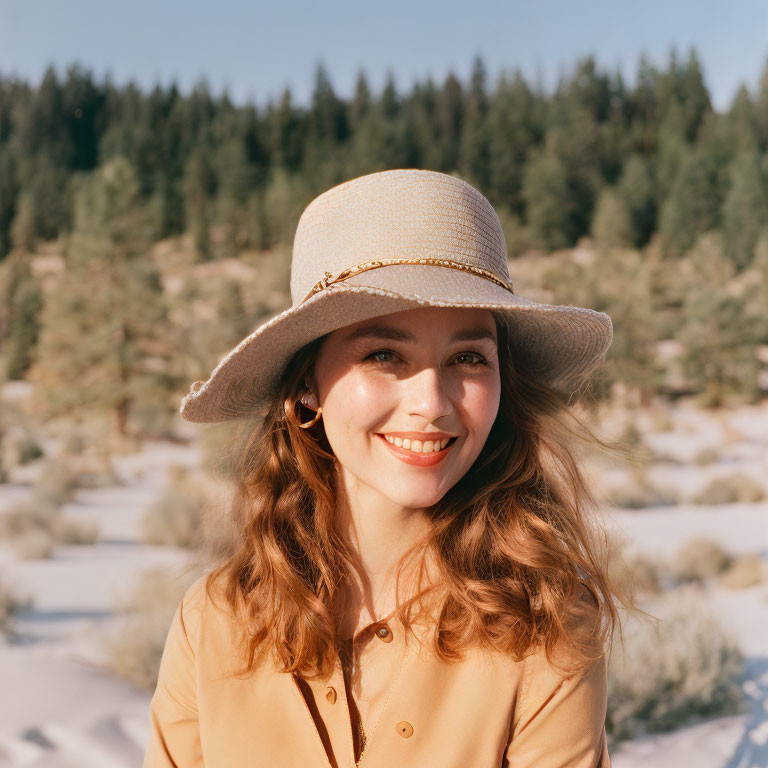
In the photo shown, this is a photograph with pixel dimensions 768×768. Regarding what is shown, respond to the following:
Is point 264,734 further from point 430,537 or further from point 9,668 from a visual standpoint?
point 9,668

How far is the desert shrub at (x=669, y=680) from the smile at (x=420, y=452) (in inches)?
131

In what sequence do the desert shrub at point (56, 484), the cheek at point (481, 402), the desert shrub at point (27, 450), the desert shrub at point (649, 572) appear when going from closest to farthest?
the cheek at point (481, 402) → the desert shrub at point (649, 572) → the desert shrub at point (56, 484) → the desert shrub at point (27, 450)

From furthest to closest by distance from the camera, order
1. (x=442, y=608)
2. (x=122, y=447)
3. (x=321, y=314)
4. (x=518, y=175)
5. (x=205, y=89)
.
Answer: (x=205, y=89)
(x=518, y=175)
(x=122, y=447)
(x=442, y=608)
(x=321, y=314)

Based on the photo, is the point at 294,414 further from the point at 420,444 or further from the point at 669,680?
the point at 669,680

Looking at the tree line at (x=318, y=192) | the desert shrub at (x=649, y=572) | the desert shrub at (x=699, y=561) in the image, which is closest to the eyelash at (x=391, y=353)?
the desert shrub at (x=649, y=572)

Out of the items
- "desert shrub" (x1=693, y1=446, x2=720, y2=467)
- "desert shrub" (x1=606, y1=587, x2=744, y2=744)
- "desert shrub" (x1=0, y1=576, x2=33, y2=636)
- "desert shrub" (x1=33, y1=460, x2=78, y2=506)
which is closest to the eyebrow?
"desert shrub" (x1=606, y1=587, x2=744, y2=744)

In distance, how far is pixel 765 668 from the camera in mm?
5039

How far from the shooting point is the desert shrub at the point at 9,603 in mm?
5156

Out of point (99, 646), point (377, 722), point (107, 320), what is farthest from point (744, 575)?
point (107, 320)

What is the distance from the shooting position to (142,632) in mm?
4672

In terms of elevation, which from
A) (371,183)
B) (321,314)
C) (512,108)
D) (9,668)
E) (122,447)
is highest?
(512,108)

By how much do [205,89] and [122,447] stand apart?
21.4m

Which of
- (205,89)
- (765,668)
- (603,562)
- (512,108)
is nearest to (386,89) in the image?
(512,108)

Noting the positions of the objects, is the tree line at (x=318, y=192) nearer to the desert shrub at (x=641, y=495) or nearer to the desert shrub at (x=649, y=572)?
the desert shrub at (x=641, y=495)
